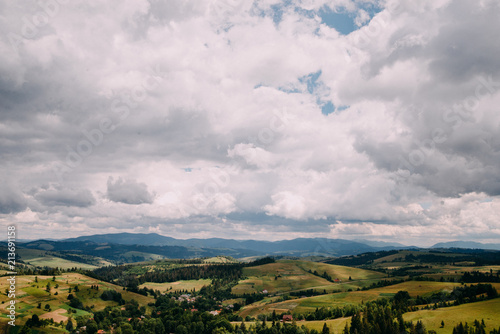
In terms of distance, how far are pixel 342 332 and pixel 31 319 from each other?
19133 cm

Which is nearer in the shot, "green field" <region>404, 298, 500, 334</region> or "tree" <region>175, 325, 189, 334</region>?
"green field" <region>404, 298, 500, 334</region>

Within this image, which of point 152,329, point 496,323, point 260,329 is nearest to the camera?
point 496,323

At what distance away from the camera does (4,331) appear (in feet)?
580

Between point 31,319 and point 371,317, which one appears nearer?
point 371,317

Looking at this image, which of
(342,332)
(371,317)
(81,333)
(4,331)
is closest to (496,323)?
(371,317)

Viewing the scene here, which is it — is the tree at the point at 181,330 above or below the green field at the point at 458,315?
below

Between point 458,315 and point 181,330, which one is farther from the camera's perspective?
point 181,330

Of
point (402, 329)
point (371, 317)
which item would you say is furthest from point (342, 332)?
point (402, 329)

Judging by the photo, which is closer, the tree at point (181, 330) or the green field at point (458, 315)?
the green field at point (458, 315)

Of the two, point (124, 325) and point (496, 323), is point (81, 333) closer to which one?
point (124, 325)

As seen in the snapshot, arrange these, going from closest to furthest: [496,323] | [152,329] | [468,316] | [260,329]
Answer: [496,323] < [468,316] < [260,329] < [152,329]

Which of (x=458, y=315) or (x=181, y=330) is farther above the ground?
(x=458, y=315)

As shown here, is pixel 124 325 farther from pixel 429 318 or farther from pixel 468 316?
pixel 468 316

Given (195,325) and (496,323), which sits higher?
(496,323)
